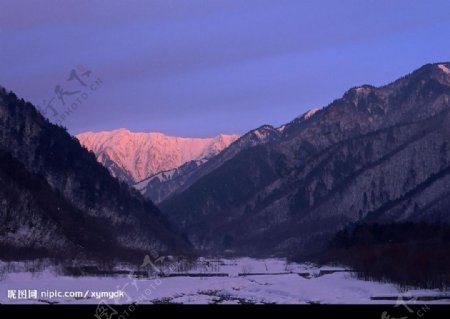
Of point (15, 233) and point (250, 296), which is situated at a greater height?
point (15, 233)

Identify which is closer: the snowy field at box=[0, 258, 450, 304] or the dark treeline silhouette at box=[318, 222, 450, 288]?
the snowy field at box=[0, 258, 450, 304]

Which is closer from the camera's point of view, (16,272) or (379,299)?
(379,299)

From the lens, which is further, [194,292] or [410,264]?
[410,264]

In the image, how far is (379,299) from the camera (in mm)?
97750

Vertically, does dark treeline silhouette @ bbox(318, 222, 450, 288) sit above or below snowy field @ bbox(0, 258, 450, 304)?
above

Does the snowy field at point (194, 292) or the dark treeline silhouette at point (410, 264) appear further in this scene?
the dark treeline silhouette at point (410, 264)

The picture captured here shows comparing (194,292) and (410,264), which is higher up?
(410,264)

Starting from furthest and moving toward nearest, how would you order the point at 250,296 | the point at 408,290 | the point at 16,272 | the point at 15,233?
the point at 15,233 → the point at 16,272 → the point at 408,290 → the point at 250,296

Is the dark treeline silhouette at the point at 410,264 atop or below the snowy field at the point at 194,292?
atop
